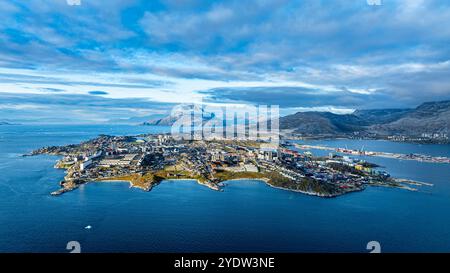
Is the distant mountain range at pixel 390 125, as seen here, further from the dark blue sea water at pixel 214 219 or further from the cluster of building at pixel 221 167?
the dark blue sea water at pixel 214 219

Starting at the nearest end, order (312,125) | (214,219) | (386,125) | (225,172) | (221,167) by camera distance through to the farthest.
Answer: (214,219)
(225,172)
(221,167)
(312,125)
(386,125)

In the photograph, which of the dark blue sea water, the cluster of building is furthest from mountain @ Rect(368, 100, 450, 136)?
the dark blue sea water

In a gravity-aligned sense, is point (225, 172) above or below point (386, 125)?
below

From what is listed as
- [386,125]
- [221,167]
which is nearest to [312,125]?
[386,125]

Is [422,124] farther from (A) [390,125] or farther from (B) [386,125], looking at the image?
(B) [386,125]

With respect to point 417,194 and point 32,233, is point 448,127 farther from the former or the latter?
point 32,233

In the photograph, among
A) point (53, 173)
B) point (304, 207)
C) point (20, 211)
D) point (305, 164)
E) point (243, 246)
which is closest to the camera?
point (243, 246)


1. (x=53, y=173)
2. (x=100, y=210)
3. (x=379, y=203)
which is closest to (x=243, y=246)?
(x=100, y=210)

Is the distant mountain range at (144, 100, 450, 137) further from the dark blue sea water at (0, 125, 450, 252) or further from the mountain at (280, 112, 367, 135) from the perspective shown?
the dark blue sea water at (0, 125, 450, 252)
